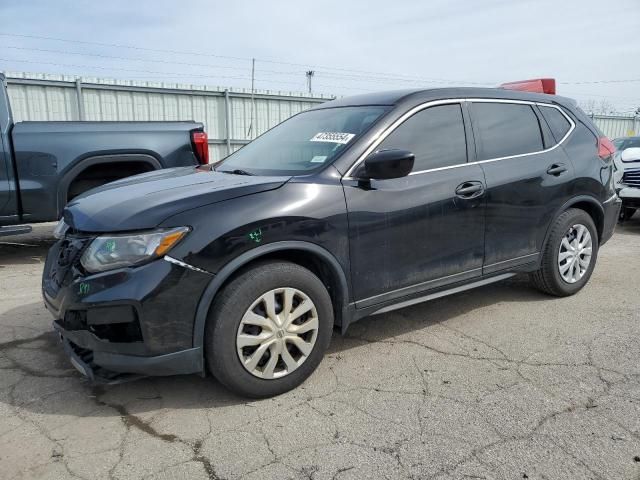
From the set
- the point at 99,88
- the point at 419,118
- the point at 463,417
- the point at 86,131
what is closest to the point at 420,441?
the point at 463,417

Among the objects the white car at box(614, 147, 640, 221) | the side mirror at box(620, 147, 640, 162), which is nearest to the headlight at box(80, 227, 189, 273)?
the white car at box(614, 147, 640, 221)

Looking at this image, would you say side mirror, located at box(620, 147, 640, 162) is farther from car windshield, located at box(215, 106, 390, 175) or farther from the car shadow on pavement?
car windshield, located at box(215, 106, 390, 175)

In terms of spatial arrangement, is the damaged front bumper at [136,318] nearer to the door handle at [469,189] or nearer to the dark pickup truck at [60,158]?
the door handle at [469,189]

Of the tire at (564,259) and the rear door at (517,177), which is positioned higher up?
the rear door at (517,177)

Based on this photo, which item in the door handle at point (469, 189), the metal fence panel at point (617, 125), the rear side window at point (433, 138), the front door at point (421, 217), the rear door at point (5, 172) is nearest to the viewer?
the front door at point (421, 217)

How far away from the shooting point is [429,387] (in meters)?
3.04

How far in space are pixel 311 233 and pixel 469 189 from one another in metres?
1.30

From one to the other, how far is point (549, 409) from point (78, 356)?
2.52 metres

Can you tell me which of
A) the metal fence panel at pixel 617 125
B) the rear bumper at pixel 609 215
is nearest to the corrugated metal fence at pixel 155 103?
the rear bumper at pixel 609 215

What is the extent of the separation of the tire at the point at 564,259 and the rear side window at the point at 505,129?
0.67 metres

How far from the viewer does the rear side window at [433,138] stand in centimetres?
346

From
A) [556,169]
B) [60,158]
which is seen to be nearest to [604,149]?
[556,169]

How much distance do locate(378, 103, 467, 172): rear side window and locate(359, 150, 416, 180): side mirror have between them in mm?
263

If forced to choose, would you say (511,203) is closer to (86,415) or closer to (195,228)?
(195,228)
